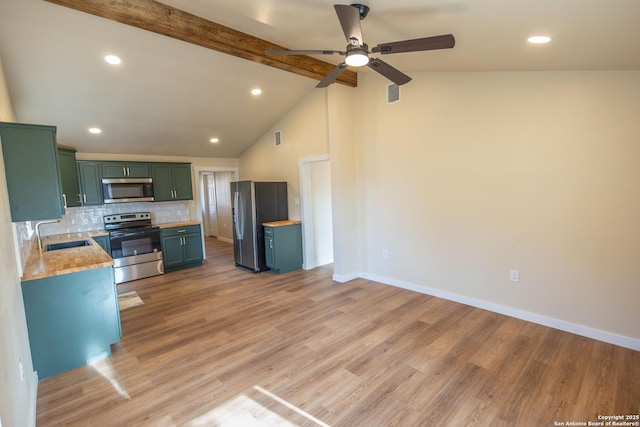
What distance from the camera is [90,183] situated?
16.7 feet

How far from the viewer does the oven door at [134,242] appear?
197 inches

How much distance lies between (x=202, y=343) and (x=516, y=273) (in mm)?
3488

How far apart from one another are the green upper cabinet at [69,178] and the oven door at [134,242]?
2.62 feet

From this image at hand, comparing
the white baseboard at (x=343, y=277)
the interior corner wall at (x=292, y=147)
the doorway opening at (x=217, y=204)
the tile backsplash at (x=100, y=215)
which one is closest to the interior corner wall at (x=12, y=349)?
Answer: the tile backsplash at (x=100, y=215)

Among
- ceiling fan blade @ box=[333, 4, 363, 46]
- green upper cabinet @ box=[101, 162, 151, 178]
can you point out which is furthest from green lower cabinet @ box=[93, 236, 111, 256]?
ceiling fan blade @ box=[333, 4, 363, 46]

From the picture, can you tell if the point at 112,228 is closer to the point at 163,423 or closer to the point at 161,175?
the point at 161,175

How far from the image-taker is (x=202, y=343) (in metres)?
3.05

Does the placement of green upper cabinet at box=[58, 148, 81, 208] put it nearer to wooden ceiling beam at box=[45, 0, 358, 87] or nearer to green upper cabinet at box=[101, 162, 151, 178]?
green upper cabinet at box=[101, 162, 151, 178]

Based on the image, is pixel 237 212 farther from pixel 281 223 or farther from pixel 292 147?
pixel 292 147

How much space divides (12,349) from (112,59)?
2.92m

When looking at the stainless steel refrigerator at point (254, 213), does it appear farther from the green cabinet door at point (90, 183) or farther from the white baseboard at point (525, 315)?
the green cabinet door at point (90, 183)

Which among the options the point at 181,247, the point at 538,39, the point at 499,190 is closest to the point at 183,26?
the point at 538,39

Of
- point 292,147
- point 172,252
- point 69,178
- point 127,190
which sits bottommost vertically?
point 172,252

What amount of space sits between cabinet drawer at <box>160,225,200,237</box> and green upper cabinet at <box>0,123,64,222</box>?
2.98 meters
